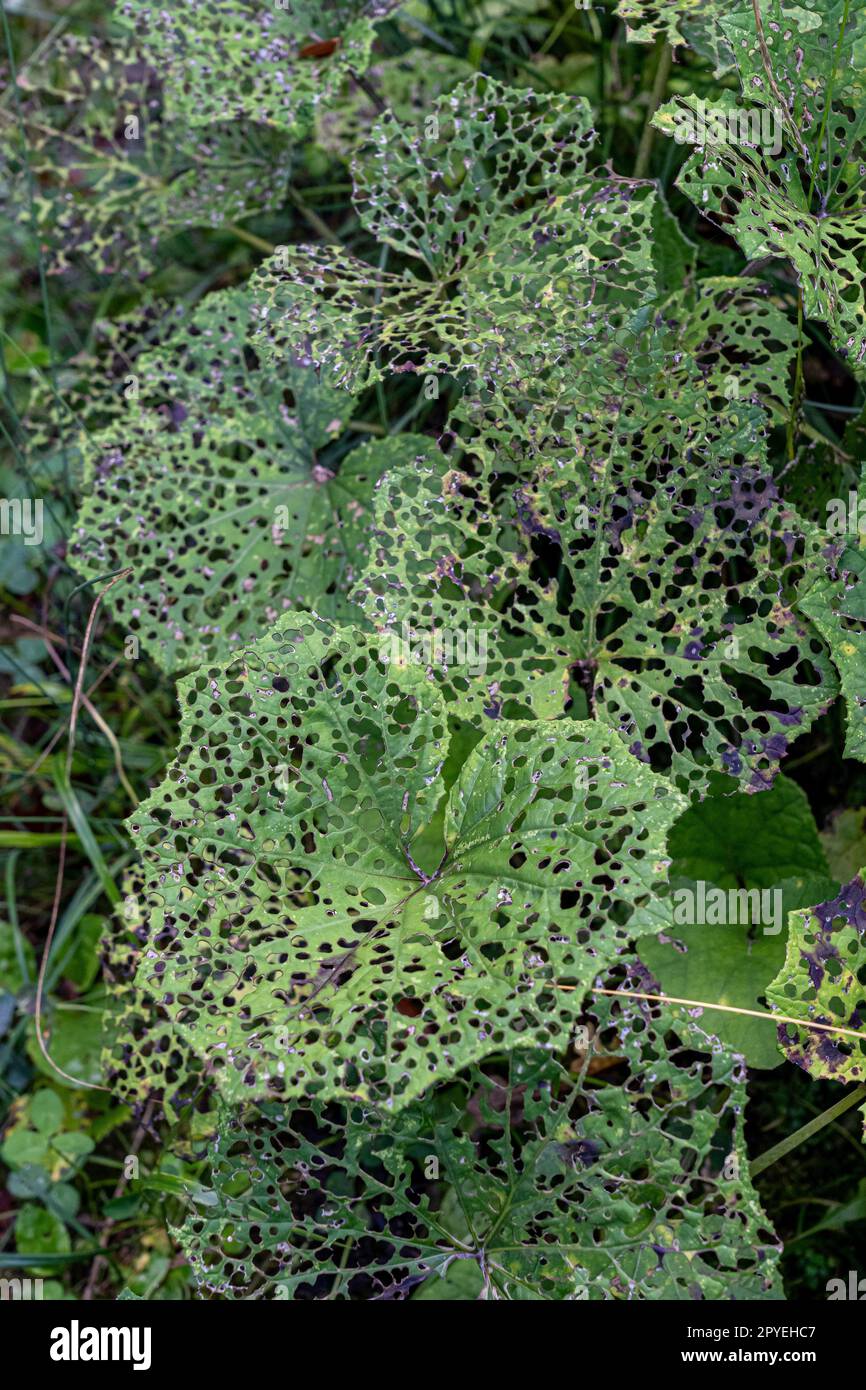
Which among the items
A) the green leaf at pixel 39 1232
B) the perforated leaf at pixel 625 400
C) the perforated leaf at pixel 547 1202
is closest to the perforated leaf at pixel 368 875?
the perforated leaf at pixel 547 1202

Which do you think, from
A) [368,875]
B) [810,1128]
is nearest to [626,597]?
[368,875]

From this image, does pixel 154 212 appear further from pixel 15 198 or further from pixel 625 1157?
pixel 625 1157

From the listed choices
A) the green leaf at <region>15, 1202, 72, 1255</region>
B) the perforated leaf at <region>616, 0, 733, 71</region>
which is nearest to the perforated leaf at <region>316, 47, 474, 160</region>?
the perforated leaf at <region>616, 0, 733, 71</region>

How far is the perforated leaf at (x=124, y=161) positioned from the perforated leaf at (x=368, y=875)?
4.66 ft

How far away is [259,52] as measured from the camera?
7.71ft

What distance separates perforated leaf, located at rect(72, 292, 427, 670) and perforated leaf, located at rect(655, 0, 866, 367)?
0.71 m

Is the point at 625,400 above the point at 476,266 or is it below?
below

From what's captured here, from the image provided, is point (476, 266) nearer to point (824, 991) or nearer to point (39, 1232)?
point (824, 991)

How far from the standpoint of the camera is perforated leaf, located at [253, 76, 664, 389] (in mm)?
1892

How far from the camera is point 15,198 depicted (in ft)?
9.52

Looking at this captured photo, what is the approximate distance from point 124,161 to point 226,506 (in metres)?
1.16

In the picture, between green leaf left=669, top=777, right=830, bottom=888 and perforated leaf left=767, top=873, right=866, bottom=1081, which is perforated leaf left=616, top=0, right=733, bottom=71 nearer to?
green leaf left=669, top=777, right=830, bottom=888

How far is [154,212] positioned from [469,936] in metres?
1.99
